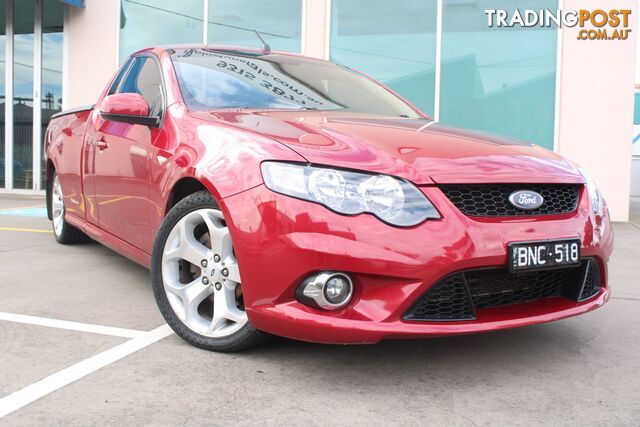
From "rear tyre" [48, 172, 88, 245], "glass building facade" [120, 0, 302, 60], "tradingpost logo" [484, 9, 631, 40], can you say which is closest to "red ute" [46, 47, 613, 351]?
"rear tyre" [48, 172, 88, 245]

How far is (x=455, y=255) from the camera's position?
2111mm

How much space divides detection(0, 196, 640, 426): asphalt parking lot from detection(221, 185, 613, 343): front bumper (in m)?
0.23

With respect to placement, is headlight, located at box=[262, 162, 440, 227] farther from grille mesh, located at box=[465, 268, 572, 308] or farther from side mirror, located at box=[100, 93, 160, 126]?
side mirror, located at box=[100, 93, 160, 126]

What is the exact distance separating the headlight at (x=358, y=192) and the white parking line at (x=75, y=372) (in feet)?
3.09

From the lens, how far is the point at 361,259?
6.87 feet

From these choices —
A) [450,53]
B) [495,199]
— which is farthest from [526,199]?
[450,53]

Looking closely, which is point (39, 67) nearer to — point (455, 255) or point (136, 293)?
point (136, 293)

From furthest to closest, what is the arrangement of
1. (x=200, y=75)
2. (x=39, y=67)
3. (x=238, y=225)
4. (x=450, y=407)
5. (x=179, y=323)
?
(x=39, y=67)
(x=200, y=75)
(x=179, y=323)
(x=238, y=225)
(x=450, y=407)

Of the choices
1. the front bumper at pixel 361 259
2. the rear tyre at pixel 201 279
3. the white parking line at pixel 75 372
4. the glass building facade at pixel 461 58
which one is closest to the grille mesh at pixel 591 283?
the front bumper at pixel 361 259

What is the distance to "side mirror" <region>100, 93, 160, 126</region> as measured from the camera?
3.08 m

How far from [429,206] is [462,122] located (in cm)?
684

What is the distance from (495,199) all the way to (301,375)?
938 millimetres

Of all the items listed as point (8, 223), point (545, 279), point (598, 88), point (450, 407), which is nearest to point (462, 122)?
point (598, 88)

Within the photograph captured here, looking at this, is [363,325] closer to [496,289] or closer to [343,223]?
[343,223]
